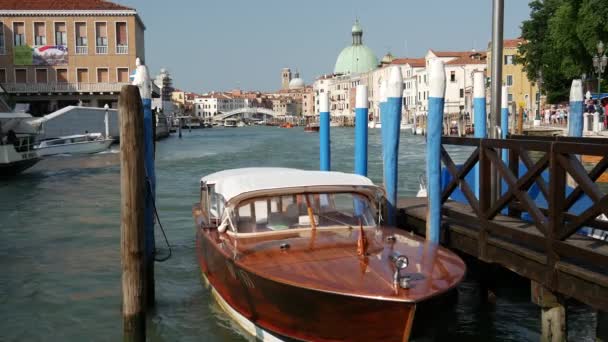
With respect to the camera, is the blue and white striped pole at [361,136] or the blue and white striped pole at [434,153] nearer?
the blue and white striped pole at [434,153]

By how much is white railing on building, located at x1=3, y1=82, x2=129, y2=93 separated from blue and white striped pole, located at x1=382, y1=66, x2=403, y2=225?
133 feet

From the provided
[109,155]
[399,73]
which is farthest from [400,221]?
[109,155]

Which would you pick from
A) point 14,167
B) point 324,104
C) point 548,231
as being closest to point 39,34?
point 14,167

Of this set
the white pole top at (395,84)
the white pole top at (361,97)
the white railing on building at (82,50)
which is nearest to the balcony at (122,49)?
the white railing on building at (82,50)

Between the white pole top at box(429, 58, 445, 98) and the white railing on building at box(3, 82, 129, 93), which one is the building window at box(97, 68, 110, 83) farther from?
the white pole top at box(429, 58, 445, 98)

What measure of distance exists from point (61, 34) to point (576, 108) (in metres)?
43.0

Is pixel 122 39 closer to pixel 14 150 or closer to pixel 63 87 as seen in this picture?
pixel 63 87

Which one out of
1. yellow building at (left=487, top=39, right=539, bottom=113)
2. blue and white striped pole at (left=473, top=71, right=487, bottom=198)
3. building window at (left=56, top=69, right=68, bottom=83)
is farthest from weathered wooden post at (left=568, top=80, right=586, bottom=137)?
yellow building at (left=487, top=39, right=539, bottom=113)

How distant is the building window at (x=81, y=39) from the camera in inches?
1831

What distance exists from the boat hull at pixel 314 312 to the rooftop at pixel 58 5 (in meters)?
43.9

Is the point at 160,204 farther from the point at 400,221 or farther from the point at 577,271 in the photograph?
the point at 577,271

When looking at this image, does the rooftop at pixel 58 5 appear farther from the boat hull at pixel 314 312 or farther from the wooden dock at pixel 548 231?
the boat hull at pixel 314 312

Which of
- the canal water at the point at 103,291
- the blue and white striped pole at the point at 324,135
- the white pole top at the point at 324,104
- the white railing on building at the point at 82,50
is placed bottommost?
the canal water at the point at 103,291

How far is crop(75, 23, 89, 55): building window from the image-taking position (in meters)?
46.5
